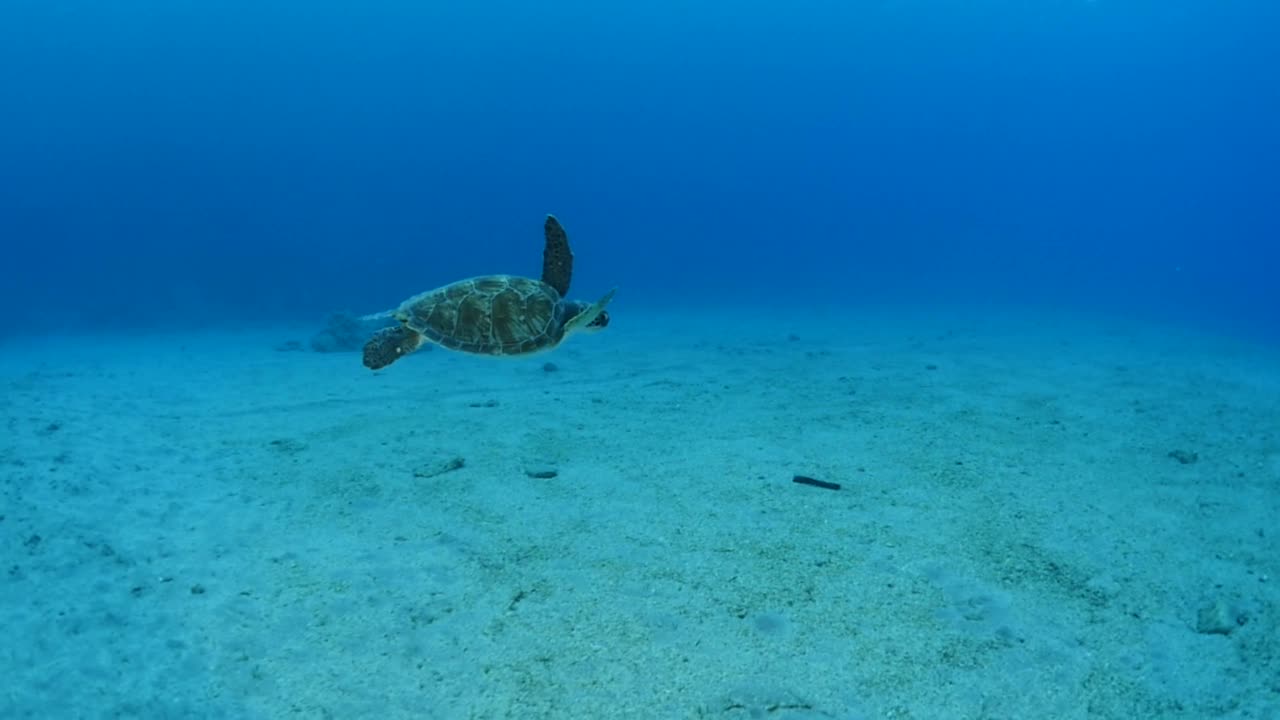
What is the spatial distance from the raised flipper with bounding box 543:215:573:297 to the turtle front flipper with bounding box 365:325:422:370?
5.08ft

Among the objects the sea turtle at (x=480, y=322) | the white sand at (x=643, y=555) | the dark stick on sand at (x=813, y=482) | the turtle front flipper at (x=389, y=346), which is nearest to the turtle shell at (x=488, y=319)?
the sea turtle at (x=480, y=322)

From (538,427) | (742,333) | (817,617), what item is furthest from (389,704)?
(742,333)

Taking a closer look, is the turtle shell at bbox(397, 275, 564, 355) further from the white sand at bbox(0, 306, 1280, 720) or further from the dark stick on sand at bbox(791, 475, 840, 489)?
the dark stick on sand at bbox(791, 475, 840, 489)

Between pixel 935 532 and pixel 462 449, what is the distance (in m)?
5.49

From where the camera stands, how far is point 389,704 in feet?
11.6

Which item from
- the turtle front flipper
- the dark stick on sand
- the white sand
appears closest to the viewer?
the white sand

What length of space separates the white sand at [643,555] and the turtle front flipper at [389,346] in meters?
1.48

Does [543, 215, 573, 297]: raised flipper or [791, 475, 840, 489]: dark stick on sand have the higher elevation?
[543, 215, 573, 297]: raised flipper

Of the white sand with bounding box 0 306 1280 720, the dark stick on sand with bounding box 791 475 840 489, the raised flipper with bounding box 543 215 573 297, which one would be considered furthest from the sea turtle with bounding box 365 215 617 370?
the dark stick on sand with bounding box 791 475 840 489

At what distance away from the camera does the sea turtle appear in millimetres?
6305

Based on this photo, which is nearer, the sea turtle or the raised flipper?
the sea turtle

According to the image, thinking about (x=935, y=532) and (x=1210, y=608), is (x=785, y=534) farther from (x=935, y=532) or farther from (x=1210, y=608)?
(x=1210, y=608)

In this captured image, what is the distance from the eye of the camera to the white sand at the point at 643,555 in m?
3.69

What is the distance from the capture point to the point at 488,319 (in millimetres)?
6305
